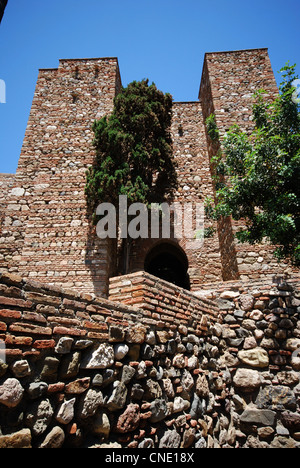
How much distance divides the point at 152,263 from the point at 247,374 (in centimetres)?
693

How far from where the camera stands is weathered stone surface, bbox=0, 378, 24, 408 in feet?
5.22

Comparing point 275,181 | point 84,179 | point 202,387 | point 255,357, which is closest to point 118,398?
point 202,387

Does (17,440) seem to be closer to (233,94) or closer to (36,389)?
(36,389)

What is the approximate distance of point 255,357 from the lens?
14.4ft

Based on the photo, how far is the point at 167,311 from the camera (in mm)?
3402

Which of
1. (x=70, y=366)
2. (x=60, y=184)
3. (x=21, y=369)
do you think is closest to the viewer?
(x=21, y=369)

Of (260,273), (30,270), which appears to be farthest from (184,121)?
(30,270)

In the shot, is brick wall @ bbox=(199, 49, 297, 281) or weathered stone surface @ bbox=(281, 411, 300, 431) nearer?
weathered stone surface @ bbox=(281, 411, 300, 431)

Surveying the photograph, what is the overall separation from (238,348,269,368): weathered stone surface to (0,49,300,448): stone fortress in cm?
2

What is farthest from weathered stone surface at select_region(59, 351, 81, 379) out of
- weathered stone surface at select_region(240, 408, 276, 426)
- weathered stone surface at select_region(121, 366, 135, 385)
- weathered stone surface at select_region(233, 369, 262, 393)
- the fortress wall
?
the fortress wall

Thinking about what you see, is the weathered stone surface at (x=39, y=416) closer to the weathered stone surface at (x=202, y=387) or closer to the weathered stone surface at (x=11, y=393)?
the weathered stone surface at (x=11, y=393)

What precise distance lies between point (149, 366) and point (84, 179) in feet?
20.3

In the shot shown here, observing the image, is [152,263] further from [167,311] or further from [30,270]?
[167,311]

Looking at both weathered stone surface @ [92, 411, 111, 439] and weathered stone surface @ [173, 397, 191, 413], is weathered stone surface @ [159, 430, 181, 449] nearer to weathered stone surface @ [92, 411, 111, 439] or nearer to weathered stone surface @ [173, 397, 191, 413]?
weathered stone surface @ [173, 397, 191, 413]
